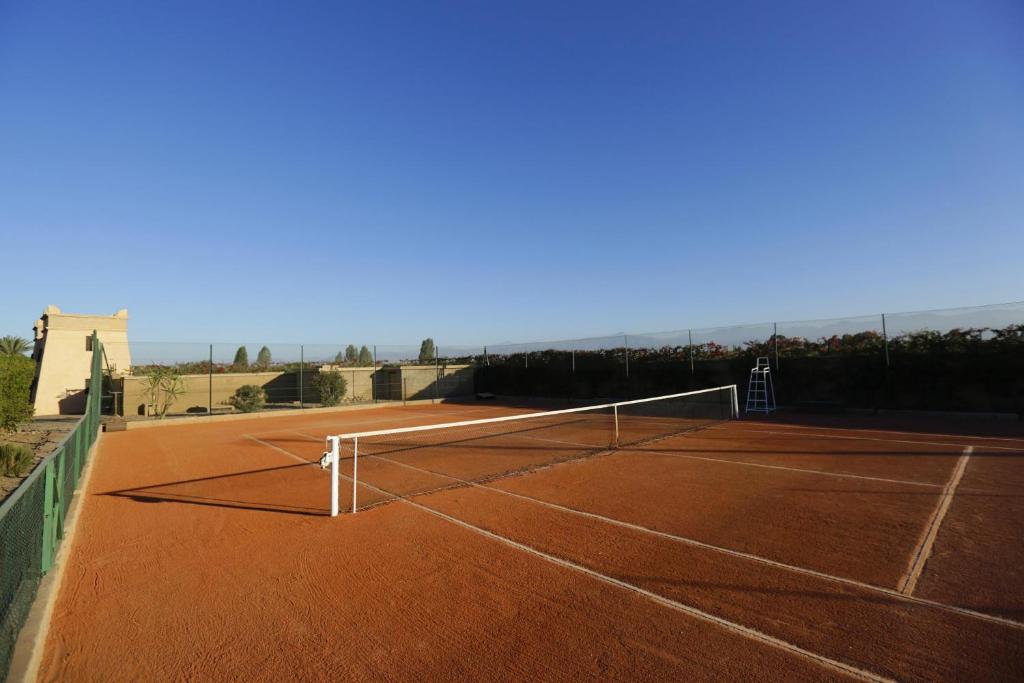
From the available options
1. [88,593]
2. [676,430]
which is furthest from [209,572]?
[676,430]

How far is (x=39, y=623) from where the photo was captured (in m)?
3.72

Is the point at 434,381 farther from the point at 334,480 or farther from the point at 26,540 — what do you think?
the point at 26,540

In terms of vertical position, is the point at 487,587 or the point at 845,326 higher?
A: the point at 845,326

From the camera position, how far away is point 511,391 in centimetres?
3028

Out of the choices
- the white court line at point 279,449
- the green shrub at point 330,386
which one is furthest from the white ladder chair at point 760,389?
the green shrub at point 330,386

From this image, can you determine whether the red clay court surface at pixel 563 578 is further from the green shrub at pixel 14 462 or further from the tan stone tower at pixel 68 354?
the tan stone tower at pixel 68 354

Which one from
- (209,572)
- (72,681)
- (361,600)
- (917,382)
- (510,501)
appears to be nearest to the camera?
(72,681)

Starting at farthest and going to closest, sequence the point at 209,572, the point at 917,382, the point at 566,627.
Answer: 1. the point at 917,382
2. the point at 209,572
3. the point at 566,627

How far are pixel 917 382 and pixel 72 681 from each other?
21854 millimetres

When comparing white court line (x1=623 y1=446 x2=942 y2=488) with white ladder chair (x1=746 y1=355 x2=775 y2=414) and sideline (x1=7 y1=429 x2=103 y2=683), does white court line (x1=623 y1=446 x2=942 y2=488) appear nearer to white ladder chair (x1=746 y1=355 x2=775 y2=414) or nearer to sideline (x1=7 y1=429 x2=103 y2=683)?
sideline (x1=7 y1=429 x2=103 y2=683)

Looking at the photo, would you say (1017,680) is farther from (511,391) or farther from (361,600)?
(511,391)

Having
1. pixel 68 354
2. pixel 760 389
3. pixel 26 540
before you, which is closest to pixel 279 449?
pixel 26 540

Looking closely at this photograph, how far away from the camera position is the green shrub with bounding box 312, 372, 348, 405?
25625 mm

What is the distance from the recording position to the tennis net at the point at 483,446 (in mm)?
7637
